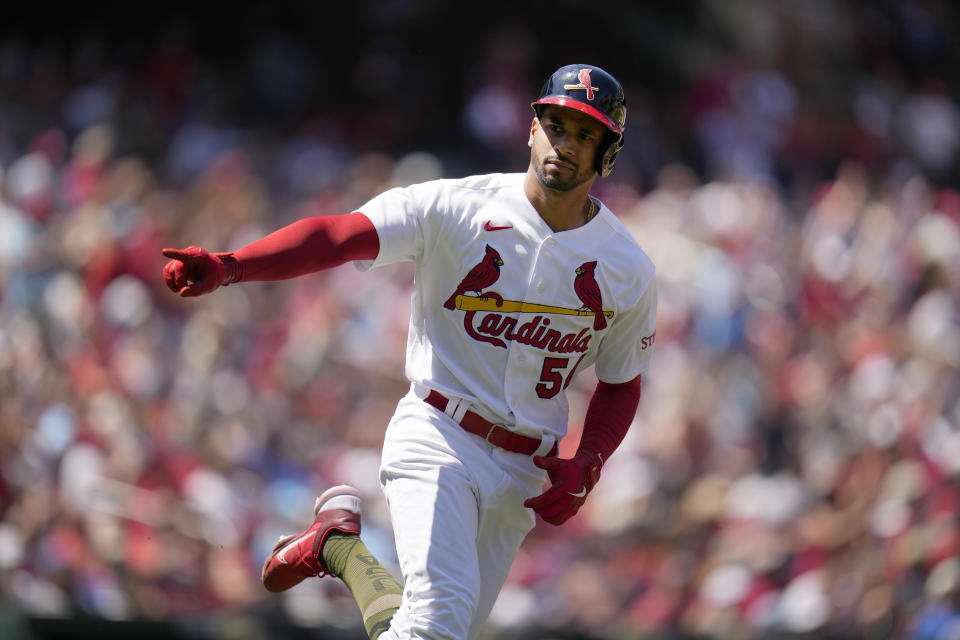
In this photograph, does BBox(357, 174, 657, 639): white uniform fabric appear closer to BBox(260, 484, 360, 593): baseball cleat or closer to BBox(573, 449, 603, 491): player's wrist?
BBox(573, 449, 603, 491): player's wrist

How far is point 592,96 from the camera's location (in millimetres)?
3783

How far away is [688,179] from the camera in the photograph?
10078mm

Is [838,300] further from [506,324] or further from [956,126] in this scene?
[506,324]

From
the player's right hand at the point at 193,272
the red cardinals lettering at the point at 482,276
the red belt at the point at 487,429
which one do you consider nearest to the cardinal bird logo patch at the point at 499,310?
the red cardinals lettering at the point at 482,276

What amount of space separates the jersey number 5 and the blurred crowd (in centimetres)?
310

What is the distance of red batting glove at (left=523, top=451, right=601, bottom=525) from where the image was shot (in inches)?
148

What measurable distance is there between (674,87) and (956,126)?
2591 mm

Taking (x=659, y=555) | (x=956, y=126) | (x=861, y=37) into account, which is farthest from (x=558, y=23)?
(x=659, y=555)

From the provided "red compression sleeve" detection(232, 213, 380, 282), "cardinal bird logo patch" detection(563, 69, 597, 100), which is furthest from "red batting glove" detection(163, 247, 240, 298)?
"cardinal bird logo patch" detection(563, 69, 597, 100)

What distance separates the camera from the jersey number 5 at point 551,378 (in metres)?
3.98

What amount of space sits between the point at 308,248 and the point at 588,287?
3.03 ft

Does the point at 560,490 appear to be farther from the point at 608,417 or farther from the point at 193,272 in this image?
the point at 193,272

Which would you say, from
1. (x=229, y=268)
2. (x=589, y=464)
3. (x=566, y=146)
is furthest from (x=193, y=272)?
(x=589, y=464)

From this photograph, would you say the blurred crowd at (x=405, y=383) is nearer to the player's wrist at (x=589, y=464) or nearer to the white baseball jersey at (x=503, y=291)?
the player's wrist at (x=589, y=464)
